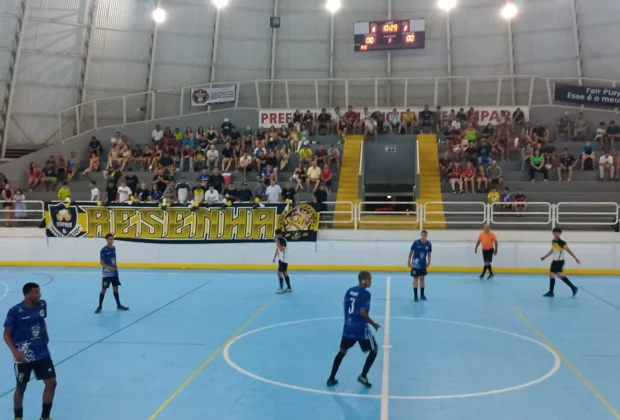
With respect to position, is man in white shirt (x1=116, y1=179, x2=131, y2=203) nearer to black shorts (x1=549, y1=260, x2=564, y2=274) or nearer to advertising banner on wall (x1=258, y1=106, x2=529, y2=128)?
advertising banner on wall (x1=258, y1=106, x2=529, y2=128)

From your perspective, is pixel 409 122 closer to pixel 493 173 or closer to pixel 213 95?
pixel 493 173

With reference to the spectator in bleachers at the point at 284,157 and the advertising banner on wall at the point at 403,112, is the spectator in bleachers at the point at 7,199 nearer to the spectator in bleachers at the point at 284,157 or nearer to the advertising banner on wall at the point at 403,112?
the spectator in bleachers at the point at 284,157

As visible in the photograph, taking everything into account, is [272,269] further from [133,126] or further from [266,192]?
[133,126]

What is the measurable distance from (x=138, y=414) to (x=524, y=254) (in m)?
16.0

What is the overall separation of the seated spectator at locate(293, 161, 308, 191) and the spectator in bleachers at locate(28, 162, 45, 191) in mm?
12852

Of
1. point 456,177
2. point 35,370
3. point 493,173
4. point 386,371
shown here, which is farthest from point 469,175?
point 35,370

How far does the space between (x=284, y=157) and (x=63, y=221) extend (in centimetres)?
989

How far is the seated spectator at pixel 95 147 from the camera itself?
28484mm

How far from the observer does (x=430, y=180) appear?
2458cm

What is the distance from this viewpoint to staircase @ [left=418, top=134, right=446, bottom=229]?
21.4 m

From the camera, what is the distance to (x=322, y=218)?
21.2 meters

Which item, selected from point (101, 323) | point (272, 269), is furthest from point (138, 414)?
point (272, 269)

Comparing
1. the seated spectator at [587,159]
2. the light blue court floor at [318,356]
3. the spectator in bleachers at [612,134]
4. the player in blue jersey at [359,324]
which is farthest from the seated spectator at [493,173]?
the player in blue jersey at [359,324]

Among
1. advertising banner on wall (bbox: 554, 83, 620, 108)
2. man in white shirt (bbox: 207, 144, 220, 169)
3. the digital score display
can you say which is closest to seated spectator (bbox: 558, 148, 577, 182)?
advertising banner on wall (bbox: 554, 83, 620, 108)
